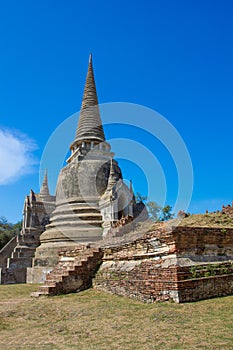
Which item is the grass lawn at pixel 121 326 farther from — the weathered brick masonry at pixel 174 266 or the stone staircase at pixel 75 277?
the stone staircase at pixel 75 277

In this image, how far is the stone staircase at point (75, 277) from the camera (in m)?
10.7

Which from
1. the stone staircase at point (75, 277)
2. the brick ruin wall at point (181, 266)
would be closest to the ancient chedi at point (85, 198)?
the stone staircase at point (75, 277)

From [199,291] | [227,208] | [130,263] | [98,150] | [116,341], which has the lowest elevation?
[116,341]

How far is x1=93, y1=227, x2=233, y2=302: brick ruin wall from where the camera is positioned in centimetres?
710

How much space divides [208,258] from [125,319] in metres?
2.83

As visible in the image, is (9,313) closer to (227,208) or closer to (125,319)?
(125,319)

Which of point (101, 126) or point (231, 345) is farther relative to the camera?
point (101, 126)

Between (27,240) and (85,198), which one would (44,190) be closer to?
(27,240)

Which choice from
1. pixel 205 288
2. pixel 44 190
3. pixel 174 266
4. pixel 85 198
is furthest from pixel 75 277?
pixel 44 190

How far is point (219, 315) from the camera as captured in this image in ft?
19.0

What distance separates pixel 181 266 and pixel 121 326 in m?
2.18

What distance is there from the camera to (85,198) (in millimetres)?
24516

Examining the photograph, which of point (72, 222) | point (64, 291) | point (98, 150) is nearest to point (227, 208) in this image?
point (64, 291)

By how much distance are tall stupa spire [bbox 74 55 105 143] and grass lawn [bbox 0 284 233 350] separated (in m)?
22.4
